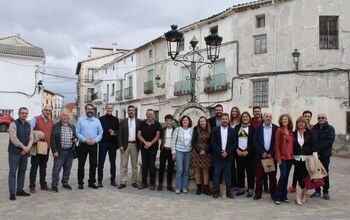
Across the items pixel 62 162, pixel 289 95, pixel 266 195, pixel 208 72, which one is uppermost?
pixel 208 72

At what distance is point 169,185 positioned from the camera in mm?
8414

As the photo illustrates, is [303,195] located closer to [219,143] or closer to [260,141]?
[260,141]

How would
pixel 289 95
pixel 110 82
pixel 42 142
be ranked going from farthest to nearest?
pixel 110 82 < pixel 289 95 < pixel 42 142

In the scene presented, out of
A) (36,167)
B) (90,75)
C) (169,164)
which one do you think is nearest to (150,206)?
(169,164)

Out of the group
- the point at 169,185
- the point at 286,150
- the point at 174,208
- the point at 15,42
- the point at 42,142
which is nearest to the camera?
the point at 174,208

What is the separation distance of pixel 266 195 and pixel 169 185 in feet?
6.62

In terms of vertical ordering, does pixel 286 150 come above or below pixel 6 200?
above

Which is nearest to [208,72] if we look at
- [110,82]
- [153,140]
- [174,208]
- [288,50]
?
[288,50]

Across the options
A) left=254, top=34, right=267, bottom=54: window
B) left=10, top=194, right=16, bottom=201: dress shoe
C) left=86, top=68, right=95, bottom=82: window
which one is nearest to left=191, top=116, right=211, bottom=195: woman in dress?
left=10, top=194, right=16, bottom=201: dress shoe

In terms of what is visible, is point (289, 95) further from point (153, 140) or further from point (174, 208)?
point (174, 208)

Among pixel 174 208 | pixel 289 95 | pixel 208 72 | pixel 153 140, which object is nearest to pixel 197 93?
pixel 208 72

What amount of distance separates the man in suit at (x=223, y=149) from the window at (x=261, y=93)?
11343 millimetres

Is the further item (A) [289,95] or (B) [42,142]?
(A) [289,95]

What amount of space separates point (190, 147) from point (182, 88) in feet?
55.3
